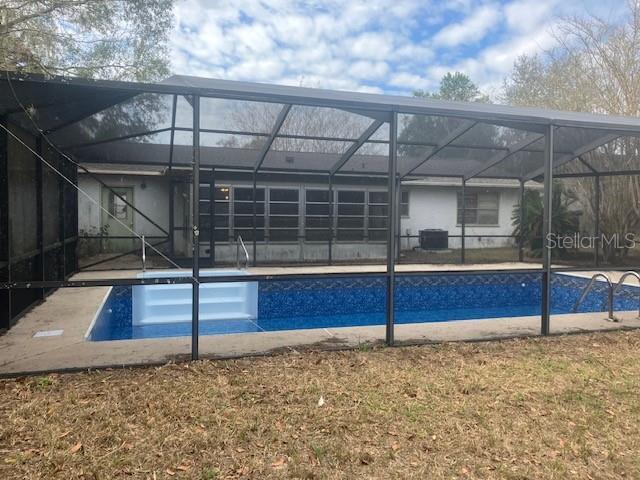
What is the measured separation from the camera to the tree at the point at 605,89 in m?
12.2

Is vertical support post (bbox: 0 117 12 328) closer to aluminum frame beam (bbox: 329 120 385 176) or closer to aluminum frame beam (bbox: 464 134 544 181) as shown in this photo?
aluminum frame beam (bbox: 329 120 385 176)

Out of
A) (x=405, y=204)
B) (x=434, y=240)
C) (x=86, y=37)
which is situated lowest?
(x=434, y=240)

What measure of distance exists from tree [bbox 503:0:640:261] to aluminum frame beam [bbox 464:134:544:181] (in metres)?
2.58

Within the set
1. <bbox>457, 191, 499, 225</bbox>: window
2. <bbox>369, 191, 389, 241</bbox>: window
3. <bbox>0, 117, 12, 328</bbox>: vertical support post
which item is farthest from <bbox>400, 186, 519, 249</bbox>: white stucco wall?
<bbox>0, 117, 12, 328</bbox>: vertical support post

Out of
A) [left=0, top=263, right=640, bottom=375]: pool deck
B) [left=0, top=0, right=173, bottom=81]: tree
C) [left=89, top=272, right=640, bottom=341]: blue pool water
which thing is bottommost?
[left=89, top=272, right=640, bottom=341]: blue pool water

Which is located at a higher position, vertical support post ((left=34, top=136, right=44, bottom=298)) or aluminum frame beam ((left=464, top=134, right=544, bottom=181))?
aluminum frame beam ((left=464, top=134, right=544, bottom=181))

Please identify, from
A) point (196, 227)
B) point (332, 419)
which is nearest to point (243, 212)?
point (196, 227)

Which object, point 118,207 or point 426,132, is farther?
point 118,207

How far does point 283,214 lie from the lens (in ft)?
43.8

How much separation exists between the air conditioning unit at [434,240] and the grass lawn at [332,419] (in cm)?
1092

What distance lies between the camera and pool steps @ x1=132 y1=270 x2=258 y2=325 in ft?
24.7

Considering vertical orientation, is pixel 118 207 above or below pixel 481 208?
below

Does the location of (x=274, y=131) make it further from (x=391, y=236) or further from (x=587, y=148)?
(x=587, y=148)

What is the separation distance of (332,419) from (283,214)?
1042 centimetres
